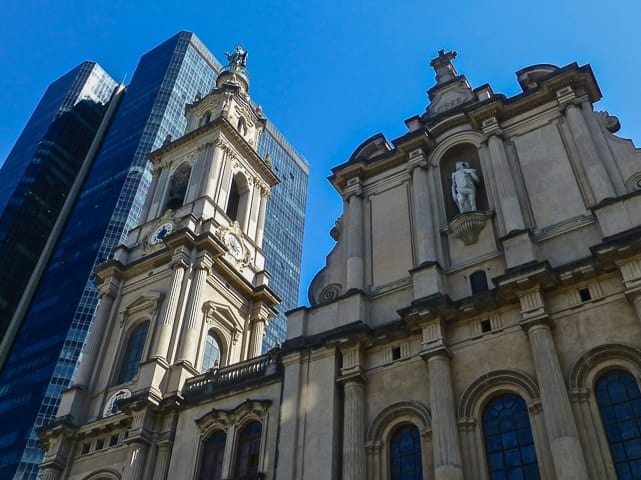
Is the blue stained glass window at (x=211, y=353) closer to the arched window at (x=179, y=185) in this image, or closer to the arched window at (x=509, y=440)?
the arched window at (x=179, y=185)

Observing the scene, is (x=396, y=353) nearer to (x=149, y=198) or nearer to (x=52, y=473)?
(x=52, y=473)

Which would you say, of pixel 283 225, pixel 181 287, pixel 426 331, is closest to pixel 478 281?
pixel 426 331

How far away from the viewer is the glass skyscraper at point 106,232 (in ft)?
205

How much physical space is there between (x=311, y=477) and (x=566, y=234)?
1008 cm

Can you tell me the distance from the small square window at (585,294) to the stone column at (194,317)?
15.1 m

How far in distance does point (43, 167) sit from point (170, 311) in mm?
67740

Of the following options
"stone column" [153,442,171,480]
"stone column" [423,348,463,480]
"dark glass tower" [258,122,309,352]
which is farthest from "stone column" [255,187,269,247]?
"dark glass tower" [258,122,309,352]

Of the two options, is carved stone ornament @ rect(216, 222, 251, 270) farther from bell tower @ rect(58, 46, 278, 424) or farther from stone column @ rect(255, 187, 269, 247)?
stone column @ rect(255, 187, 269, 247)

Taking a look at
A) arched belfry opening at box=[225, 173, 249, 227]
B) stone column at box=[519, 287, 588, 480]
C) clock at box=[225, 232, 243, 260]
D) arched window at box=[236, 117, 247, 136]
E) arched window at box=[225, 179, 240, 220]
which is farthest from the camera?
arched window at box=[236, 117, 247, 136]

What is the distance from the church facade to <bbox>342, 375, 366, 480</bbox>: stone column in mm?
60

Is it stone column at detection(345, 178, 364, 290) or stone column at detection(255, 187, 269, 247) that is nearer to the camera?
stone column at detection(345, 178, 364, 290)

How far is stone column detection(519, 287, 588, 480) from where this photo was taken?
15.2 m

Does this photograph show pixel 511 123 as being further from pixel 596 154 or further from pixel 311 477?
pixel 311 477

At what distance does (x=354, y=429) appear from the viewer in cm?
1917
